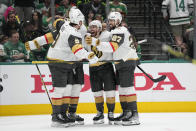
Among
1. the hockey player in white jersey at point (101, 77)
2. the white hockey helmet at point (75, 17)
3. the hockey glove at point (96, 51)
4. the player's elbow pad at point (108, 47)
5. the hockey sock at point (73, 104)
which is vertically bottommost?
the hockey sock at point (73, 104)

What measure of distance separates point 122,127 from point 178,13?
11.7 ft

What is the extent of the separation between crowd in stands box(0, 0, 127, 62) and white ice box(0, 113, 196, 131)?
123cm

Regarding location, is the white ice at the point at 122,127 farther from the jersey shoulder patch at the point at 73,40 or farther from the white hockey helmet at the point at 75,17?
the white hockey helmet at the point at 75,17

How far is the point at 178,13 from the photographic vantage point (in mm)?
9055

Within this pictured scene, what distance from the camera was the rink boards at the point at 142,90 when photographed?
8.05m

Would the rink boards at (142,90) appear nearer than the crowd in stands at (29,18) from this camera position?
Yes

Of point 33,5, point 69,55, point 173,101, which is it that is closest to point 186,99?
point 173,101

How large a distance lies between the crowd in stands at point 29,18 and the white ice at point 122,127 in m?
1.23

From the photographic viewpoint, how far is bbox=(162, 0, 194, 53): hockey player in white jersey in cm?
894

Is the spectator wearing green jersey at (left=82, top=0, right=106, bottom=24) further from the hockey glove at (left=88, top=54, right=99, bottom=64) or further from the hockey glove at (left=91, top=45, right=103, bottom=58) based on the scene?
the hockey glove at (left=88, top=54, right=99, bottom=64)

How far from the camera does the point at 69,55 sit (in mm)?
6430

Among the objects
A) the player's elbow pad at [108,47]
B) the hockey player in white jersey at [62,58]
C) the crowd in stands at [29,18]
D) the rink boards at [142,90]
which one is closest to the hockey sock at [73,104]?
the hockey player in white jersey at [62,58]

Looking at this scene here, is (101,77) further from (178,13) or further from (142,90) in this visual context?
(178,13)

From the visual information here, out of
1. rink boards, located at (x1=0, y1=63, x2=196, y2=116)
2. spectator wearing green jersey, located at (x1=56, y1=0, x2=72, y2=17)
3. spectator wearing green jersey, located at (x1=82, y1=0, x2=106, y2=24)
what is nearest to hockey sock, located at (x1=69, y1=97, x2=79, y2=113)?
rink boards, located at (x1=0, y1=63, x2=196, y2=116)
